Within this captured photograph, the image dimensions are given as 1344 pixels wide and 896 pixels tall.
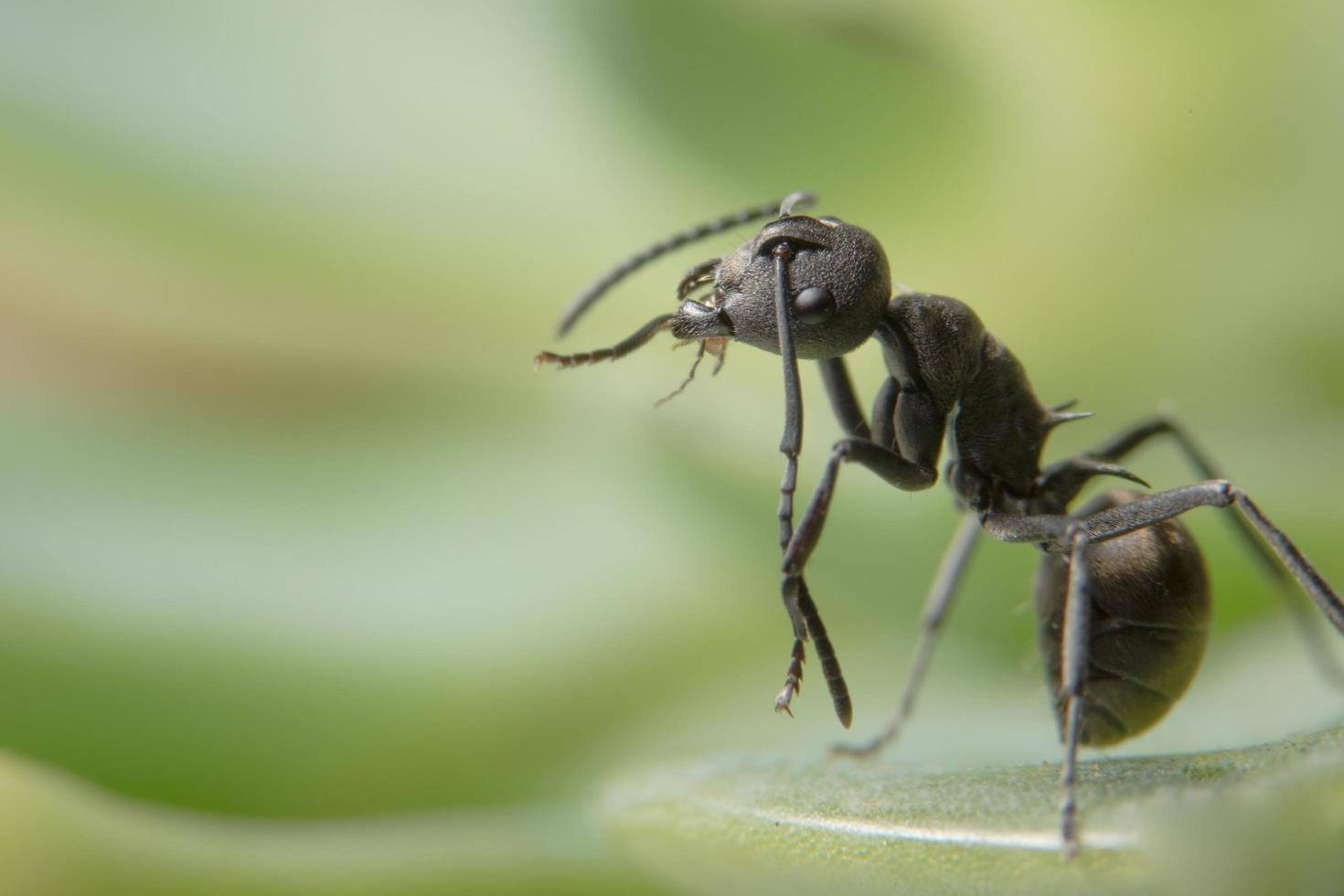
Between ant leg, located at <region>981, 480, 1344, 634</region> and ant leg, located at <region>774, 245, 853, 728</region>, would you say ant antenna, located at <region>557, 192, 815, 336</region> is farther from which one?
ant leg, located at <region>981, 480, 1344, 634</region>

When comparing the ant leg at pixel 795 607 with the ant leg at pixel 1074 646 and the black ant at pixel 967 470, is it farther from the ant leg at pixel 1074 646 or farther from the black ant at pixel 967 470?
the ant leg at pixel 1074 646

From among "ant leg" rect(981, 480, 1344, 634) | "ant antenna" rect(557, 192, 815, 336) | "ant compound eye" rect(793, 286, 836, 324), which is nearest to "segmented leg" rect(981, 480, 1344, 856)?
"ant leg" rect(981, 480, 1344, 634)

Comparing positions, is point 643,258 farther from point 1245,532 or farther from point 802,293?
point 1245,532

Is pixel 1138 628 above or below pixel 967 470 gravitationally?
below

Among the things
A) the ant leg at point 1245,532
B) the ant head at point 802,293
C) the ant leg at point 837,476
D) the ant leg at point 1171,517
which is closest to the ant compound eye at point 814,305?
the ant head at point 802,293

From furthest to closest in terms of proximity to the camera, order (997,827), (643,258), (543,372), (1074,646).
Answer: (543,372), (643,258), (1074,646), (997,827)

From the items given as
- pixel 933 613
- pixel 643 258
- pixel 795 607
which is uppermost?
pixel 643 258

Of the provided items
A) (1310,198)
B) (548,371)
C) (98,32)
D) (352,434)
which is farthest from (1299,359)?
(98,32)

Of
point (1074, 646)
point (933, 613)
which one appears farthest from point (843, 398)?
point (1074, 646)
